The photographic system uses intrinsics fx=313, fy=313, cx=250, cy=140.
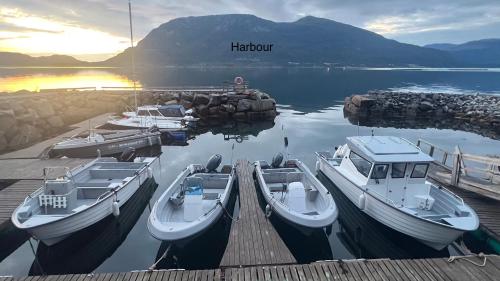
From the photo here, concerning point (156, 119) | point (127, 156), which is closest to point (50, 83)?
point (156, 119)

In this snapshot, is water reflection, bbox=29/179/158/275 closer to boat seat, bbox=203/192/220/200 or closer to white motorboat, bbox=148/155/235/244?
white motorboat, bbox=148/155/235/244

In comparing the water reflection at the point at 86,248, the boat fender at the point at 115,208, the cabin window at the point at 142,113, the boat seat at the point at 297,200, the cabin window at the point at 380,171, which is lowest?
the water reflection at the point at 86,248

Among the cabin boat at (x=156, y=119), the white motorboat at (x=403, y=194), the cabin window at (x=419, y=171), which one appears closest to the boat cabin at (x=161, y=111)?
the cabin boat at (x=156, y=119)

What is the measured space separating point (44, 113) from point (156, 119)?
12.0 metres

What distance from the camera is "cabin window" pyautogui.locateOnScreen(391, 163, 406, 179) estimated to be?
1366 cm

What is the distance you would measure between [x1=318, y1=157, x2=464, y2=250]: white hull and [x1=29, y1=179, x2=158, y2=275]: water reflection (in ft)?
35.7

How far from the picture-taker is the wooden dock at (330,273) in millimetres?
8938

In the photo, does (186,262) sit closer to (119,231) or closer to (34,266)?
(119,231)

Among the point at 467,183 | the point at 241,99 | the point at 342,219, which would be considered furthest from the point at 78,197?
the point at 241,99

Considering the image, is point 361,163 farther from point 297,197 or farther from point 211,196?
point 211,196

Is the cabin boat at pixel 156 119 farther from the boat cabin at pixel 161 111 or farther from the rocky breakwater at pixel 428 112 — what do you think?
the rocky breakwater at pixel 428 112

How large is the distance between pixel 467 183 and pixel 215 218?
504 inches

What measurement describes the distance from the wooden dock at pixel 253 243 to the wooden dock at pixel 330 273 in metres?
0.55

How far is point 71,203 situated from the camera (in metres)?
13.1
